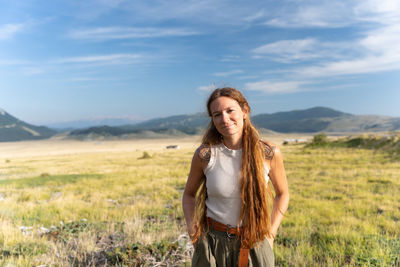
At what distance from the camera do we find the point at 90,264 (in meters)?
4.03

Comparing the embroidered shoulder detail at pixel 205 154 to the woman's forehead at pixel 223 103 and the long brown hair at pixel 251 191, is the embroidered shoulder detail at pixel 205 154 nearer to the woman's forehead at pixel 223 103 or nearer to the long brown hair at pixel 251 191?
the long brown hair at pixel 251 191

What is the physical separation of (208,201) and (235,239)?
331 mm

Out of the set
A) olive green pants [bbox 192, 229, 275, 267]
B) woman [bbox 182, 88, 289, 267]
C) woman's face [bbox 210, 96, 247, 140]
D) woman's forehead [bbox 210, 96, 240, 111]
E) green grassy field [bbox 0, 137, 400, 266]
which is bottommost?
green grassy field [bbox 0, 137, 400, 266]

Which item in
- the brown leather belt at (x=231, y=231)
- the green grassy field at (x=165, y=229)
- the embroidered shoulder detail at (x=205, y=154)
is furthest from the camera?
the green grassy field at (x=165, y=229)

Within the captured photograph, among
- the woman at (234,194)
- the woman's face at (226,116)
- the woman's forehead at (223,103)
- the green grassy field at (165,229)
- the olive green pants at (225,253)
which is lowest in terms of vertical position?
the green grassy field at (165,229)

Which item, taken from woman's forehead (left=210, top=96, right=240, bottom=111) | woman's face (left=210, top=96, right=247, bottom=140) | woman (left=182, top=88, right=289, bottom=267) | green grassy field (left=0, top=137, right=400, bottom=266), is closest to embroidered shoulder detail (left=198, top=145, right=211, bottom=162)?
woman (left=182, top=88, right=289, bottom=267)

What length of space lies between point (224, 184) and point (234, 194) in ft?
0.36

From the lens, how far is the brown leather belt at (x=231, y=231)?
6.52ft

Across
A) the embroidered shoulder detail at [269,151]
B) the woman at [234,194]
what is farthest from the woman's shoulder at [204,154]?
the embroidered shoulder detail at [269,151]

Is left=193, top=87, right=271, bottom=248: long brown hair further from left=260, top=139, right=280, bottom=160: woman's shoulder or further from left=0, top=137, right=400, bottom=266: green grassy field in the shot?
left=0, top=137, right=400, bottom=266: green grassy field

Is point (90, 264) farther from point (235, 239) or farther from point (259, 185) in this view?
point (259, 185)

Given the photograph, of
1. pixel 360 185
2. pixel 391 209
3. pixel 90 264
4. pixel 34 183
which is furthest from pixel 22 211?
pixel 360 185

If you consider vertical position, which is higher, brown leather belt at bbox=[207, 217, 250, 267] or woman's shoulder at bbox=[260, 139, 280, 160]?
woman's shoulder at bbox=[260, 139, 280, 160]

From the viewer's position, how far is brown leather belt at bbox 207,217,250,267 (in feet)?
6.52
